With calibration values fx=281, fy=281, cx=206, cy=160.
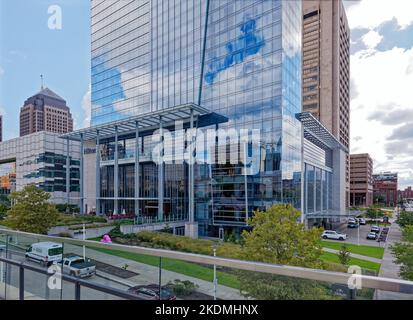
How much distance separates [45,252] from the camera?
4.23m

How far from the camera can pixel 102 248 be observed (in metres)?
3.65

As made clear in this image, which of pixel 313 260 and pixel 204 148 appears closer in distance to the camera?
pixel 313 260

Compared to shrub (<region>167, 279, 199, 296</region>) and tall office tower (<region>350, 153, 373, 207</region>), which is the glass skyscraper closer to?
shrub (<region>167, 279, 199, 296</region>)

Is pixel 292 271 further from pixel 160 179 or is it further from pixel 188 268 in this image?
pixel 160 179

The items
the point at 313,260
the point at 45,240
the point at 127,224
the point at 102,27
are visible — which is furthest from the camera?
the point at 102,27

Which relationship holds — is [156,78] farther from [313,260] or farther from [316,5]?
[316,5]

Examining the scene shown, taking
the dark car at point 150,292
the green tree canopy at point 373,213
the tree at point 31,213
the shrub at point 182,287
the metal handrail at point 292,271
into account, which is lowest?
the green tree canopy at point 373,213

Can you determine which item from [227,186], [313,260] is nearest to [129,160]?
[227,186]

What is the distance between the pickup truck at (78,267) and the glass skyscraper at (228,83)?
26.0 m

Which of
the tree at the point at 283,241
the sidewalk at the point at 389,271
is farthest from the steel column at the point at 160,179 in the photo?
the sidewalk at the point at 389,271

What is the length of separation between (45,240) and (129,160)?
120 feet

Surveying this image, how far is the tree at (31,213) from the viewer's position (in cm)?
2191

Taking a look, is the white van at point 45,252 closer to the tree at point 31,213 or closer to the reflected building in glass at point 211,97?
the tree at point 31,213

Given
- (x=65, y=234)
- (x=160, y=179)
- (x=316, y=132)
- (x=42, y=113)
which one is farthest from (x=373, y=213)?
(x=42, y=113)
